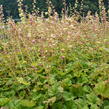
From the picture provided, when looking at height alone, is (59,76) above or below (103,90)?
below

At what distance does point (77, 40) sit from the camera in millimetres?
4344

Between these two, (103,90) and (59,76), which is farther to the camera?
(59,76)

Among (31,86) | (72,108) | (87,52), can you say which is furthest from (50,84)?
(87,52)

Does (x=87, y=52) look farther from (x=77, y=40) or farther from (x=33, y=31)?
(x=33, y=31)

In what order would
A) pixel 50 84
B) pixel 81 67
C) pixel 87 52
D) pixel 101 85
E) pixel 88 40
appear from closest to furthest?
pixel 101 85, pixel 50 84, pixel 81 67, pixel 87 52, pixel 88 40

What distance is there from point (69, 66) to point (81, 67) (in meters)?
0.16

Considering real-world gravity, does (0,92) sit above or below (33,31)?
below

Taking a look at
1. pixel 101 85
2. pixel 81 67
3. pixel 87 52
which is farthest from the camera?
pixel 87 52

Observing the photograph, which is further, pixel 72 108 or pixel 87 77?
pixel 87 77

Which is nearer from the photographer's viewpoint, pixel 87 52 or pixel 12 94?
pixel 12 94

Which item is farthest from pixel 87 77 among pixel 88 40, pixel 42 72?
pixel 88 40

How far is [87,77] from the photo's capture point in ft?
10.5

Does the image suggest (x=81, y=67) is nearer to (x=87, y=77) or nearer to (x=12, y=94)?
(x=87, y=77)

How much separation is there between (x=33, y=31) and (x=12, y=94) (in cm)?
190
